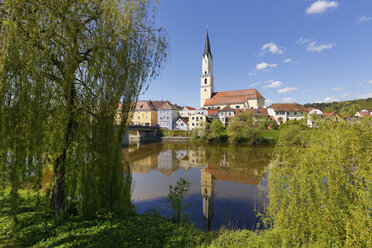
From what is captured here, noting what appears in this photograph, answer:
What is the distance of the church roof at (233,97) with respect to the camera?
77625 mm

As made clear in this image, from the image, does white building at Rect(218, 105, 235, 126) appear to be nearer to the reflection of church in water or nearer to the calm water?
the calm water

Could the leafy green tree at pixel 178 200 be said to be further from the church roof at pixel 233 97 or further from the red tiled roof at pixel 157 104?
the church roof at pixel 233 97

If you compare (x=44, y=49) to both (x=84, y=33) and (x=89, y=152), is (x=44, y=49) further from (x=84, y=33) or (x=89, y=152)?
(x=89, y=152)

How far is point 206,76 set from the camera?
8631 centimetres

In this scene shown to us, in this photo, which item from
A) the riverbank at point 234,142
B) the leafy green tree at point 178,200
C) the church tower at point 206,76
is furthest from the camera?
the church tower at point 206,76

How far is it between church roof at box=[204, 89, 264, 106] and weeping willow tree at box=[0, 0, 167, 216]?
74.0 meters

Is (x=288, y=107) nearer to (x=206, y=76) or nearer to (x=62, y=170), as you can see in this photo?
(x=206, y=76)

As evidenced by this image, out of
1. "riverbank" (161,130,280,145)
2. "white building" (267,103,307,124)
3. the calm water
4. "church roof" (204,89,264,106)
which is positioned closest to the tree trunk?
the calm water

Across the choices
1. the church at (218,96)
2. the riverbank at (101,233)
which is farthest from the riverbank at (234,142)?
the riverbank at (101,233)

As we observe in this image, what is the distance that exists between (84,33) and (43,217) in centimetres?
639

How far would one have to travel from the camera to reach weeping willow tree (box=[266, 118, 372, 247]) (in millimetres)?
3660

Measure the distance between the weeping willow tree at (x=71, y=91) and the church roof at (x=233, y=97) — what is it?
74002 mm

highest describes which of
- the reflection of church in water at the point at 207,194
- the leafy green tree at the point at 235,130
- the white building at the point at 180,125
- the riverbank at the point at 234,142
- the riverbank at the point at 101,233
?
the white building at the point at 180,125

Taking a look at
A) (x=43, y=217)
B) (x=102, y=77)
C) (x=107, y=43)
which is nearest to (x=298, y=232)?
(x=102, y=77)
